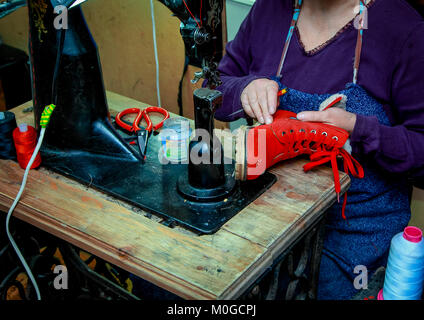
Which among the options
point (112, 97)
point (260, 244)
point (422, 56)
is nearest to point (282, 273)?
point (260, 244)

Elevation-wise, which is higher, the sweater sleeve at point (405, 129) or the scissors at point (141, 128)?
the sweater sleeve at point (405, 129)

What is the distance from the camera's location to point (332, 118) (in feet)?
3.98

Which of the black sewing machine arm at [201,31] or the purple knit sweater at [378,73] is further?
the purple knit sweater at [378,73]

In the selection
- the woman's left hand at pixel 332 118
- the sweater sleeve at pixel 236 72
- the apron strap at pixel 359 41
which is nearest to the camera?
the woman's left hand at pixel 332 118

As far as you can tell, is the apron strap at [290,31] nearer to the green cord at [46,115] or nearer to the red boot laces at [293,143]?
the red boot laces at [293,143]

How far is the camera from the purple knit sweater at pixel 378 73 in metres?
1.24

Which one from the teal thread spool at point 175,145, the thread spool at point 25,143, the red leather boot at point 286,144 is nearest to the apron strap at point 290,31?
the red leather boot at point 286,144

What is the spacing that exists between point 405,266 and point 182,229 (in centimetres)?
66

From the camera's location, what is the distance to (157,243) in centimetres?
103

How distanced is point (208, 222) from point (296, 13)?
73 cm

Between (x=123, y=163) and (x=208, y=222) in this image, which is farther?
(x=123, y=163)

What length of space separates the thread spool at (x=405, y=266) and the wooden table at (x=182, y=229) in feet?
0.86

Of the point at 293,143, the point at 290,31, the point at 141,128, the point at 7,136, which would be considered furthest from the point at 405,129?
the point at 7,136

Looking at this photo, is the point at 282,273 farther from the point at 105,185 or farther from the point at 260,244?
the point at 105,185
